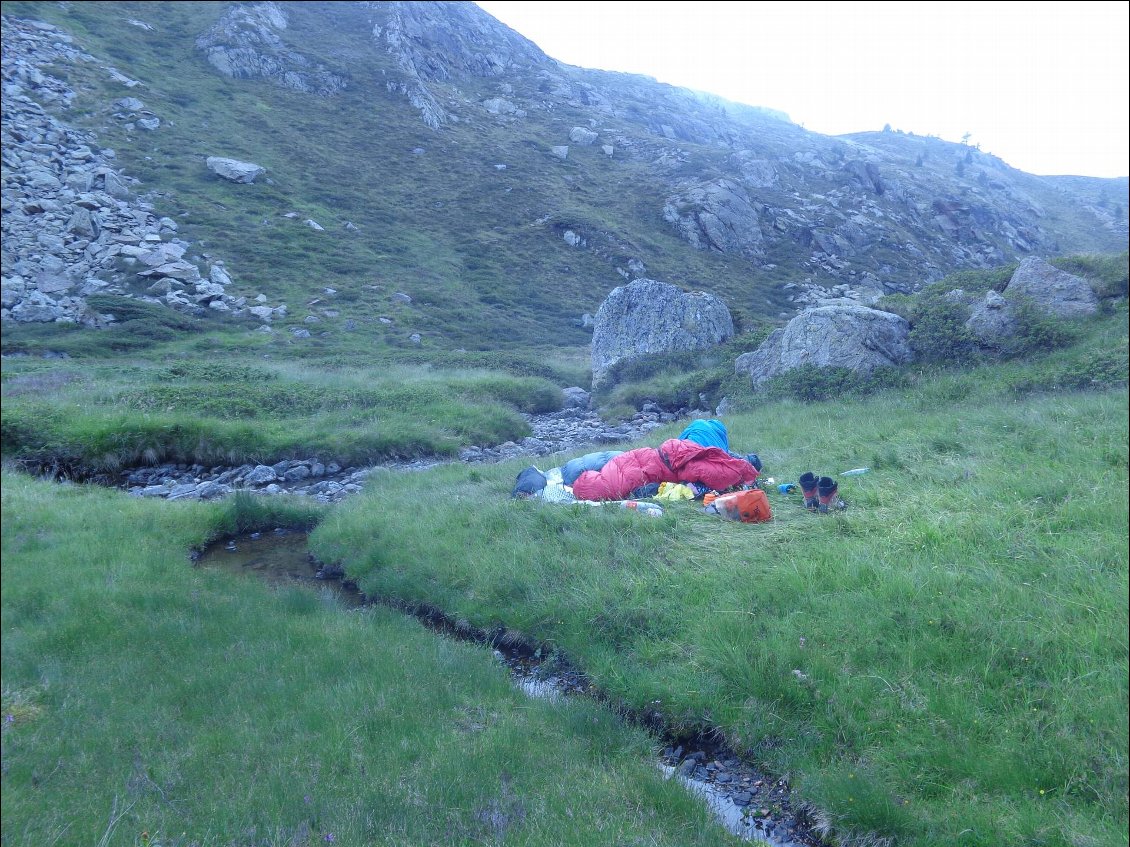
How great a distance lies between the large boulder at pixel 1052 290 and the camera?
43.6ft

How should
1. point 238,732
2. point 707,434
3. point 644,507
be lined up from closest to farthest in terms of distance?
point 238,732, point 644,507, point 707,434

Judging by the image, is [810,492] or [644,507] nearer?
[810,492]

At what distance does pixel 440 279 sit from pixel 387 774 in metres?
44.6

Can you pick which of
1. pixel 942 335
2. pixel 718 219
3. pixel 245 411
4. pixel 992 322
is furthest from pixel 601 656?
pixel 718 219

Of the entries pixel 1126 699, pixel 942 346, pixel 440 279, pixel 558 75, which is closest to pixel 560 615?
pixel 1126 699

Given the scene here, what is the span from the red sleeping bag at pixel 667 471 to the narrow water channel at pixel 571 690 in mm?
3638

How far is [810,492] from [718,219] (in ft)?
182

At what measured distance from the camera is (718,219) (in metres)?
59.8

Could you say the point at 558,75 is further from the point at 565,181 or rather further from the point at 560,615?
the point at 560,615

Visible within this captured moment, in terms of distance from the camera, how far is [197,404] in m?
17.1

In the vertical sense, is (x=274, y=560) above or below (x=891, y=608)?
below

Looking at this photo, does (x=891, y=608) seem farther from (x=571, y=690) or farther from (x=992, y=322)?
(x=992, y=322)

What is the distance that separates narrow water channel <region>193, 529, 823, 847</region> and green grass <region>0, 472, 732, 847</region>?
0.38m

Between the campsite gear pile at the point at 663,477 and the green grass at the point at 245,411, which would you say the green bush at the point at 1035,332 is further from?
the green grass at the point at 245,411
